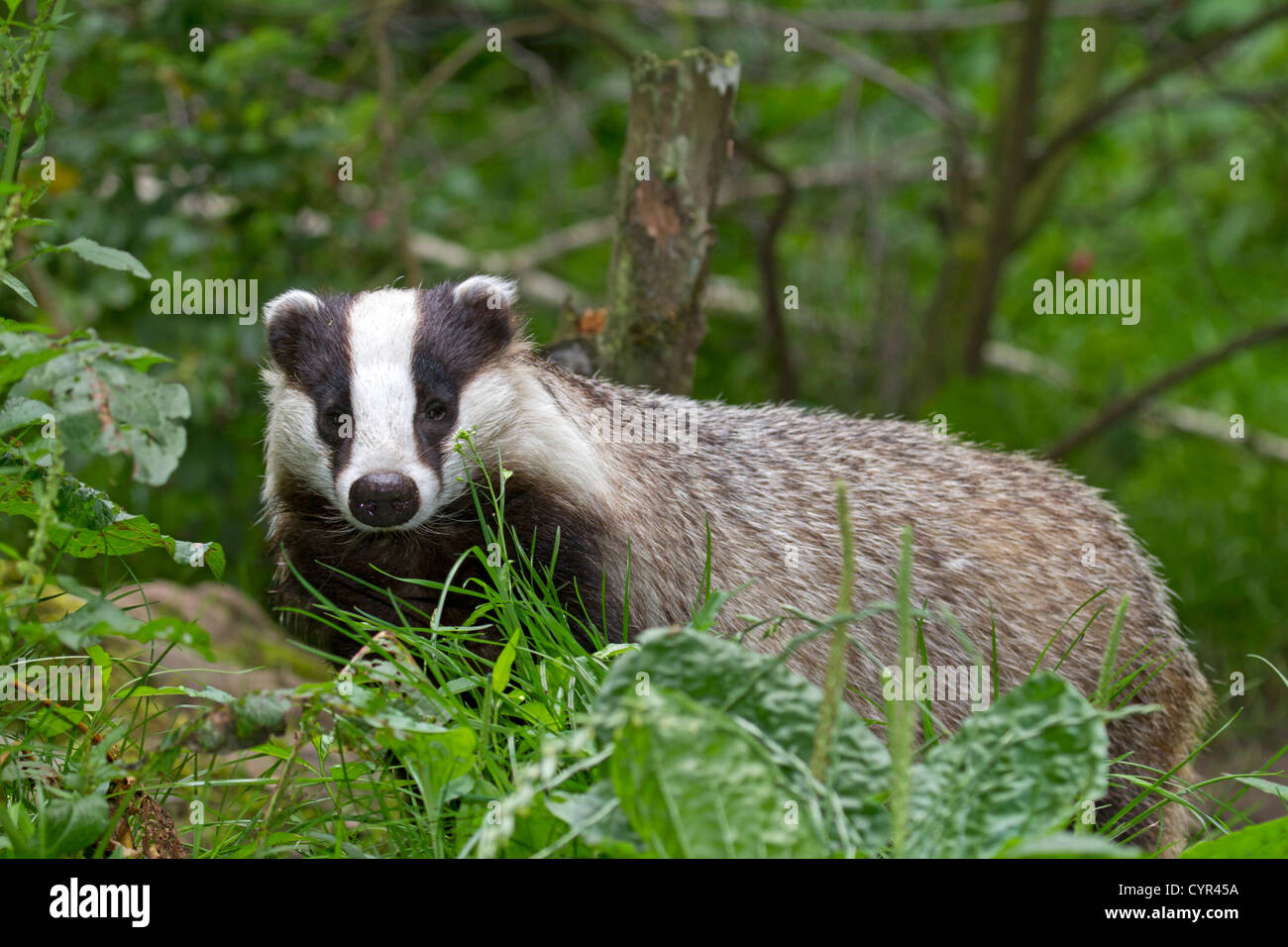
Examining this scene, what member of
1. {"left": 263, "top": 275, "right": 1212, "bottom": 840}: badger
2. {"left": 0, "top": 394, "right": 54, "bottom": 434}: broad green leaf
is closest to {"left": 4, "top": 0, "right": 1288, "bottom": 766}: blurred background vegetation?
{"left": 263, "top": 275, "right": 1212, "bottom": 840}: badger

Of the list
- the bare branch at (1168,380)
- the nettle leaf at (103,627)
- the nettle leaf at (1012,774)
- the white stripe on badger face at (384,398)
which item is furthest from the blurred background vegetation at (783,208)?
the nettle leaf at (1012,774)

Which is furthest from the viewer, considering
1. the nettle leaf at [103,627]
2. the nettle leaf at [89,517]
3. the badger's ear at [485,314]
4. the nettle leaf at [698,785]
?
the badger's ear at [485,314]

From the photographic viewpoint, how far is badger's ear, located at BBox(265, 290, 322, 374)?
358 cm

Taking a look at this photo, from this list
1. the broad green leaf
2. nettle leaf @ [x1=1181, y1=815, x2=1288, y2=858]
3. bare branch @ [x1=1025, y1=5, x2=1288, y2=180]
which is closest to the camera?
nettle leaf @ [x1=1181, y1=815, x2=1288, y2=858]

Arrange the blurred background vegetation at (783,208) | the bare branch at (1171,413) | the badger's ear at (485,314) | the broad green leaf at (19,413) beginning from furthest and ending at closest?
1. the bare branch at (1171,413)
2. the blurred background vegetation at (783,208)
3. the badger's ear at (485,314)
4. the broad green leaf at (19,413)

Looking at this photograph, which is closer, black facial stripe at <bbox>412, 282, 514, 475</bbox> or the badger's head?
the badger's head

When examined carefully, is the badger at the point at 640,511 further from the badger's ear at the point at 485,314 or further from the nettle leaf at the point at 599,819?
the nettle leaf at the point at 599,819

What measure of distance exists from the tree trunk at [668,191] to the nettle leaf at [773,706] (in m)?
2.52

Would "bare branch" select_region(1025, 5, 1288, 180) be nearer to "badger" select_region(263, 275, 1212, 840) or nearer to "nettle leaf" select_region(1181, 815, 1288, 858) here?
"badger" select_region(263, 275, 1212, 840)

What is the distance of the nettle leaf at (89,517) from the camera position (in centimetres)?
259

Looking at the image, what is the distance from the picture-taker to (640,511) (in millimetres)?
3455

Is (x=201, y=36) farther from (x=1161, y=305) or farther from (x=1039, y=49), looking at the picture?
(x=1161, y=305)

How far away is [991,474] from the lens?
14.2 ft

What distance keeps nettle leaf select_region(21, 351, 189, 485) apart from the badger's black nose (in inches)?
33.6
